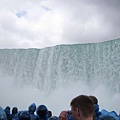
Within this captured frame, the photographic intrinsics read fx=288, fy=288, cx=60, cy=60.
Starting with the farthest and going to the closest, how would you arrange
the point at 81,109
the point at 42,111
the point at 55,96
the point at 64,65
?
1. the point at 64,65
2. the point at 55,96
3. the point at 42,111
4. the point at 81,109

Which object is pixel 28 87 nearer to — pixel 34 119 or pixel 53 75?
pixel 53 75

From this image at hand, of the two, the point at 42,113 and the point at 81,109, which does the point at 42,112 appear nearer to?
the point at 42,113

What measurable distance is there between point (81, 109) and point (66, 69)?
18.8 m

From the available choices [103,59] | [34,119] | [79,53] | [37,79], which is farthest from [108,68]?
[34,119]

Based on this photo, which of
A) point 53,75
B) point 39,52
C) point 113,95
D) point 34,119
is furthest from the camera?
point 39,52

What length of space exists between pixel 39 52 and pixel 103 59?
6.10 meters

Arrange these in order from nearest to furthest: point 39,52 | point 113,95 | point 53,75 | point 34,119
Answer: point 34,119, point 113,95, point 53,75, point 39,52

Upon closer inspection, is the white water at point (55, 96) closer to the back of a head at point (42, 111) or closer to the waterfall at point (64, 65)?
the waterfall at point (64, 65)

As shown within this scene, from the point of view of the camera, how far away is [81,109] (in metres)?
2.26

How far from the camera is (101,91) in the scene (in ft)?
61.8

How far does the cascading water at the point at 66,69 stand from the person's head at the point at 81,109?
15.8m

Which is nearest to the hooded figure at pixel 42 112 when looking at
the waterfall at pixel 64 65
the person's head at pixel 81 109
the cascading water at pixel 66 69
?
the person's head at pixel 81 109

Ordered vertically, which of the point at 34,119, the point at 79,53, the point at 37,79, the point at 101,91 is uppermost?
the point at 79,53

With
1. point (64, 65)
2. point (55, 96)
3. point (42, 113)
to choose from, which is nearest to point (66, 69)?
point (64, 65)
